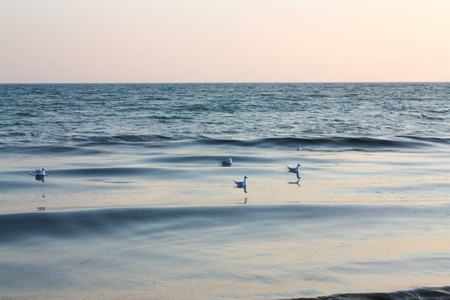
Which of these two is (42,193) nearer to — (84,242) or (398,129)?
(84,242)

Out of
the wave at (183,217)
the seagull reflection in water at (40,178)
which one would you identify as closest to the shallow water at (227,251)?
the wave at (183,217)

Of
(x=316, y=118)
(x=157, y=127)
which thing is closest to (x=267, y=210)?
(x=157, y=127)

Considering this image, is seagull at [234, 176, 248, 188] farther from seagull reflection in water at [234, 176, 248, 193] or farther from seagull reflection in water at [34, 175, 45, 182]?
seagull reflection in water at [34, 175, 45, 182]

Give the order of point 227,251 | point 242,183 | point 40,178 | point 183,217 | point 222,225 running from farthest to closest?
point 40,178, point 242,183, point 183,217, point 222,225, point 227,251

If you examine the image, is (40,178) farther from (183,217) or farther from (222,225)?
(222,225)

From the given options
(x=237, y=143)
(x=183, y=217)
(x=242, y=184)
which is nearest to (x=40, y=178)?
(x=242, y=184)

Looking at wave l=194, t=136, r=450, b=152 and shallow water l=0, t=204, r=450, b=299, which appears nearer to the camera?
shallow water l=0, t=204, r=450, b=299

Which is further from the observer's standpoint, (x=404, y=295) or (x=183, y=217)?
(x=183, y=217)

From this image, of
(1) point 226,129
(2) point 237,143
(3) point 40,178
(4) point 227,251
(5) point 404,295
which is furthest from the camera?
(1) point 226,129

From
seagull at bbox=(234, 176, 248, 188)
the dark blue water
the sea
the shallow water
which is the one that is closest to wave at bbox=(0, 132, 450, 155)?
the dark blue water

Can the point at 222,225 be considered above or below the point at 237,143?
below

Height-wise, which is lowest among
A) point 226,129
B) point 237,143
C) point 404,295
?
point 404,295

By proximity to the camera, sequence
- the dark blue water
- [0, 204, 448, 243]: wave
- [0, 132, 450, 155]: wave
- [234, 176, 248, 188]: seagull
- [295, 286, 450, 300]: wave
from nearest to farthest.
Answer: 1. [295, 286, 450, 300]: wave
2. [0, 204, 448, 243]: wave
3. [234, 176, 248, 188]: seagull
4. [0, 132, 450, 155]: wave
5. the dark blue water

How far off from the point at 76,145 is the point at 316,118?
18.9m
